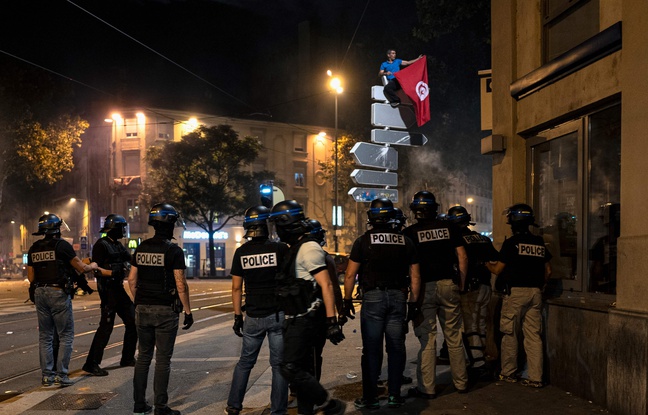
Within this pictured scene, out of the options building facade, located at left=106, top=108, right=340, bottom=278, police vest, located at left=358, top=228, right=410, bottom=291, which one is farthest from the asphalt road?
building facade, located at left=106, top=108, right=340, bottom=278

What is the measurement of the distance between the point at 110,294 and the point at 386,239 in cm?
386

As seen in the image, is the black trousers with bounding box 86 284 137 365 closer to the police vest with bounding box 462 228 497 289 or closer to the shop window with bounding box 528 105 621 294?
the police vest with bounding box 462 228 497 289

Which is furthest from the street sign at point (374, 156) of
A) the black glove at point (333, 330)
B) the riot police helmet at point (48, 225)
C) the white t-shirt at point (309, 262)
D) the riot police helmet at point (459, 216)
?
the black glove at point (333, 330)

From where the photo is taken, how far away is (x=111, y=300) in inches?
314

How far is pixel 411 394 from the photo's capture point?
6.58m

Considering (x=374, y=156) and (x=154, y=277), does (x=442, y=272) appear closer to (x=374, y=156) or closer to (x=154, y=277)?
(x=154, y=277)

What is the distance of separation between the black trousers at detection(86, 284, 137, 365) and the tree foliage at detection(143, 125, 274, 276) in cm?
3542

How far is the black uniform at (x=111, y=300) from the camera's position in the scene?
788 cm

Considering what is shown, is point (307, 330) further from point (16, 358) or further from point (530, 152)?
point (16, 358)

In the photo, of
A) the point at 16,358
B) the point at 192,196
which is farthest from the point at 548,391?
the point at 192,196

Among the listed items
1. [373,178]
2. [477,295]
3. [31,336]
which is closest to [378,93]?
[373,178]

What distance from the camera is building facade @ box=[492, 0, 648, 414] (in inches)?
221

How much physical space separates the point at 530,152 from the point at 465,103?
53.0 feet

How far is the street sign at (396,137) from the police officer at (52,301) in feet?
17.2
